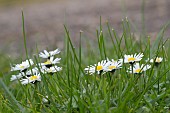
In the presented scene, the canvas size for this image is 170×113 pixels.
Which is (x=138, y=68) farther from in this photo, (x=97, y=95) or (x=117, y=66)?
(x=97, y=95)

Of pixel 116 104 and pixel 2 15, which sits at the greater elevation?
pixel 2 15

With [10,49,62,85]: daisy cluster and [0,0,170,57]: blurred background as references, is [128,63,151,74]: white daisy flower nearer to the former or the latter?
[10,49,62,85]: daisy cluster

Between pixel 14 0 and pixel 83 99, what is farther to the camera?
pixel 14 0

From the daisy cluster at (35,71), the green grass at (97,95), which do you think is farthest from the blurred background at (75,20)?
the green grass at (97,95)

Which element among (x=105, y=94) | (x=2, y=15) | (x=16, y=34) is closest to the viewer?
(x=105, y=94)

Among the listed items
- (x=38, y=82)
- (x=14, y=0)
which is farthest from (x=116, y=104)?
(x=14, y=0)

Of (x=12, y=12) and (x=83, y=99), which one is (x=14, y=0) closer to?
(x=12, y=12)

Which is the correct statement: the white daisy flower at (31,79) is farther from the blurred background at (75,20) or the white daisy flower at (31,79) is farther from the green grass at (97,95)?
the blurred background at (75,20)

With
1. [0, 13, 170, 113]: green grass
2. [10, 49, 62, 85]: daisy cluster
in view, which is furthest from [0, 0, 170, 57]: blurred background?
[0, 13, 170, 113]: green grass

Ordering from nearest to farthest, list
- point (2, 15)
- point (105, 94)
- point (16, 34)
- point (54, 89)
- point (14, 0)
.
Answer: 1. point (105, 94)
2. point (54, 89)
3. point (16, 34)
4. point (2, 15)
5. point (14, 0)
